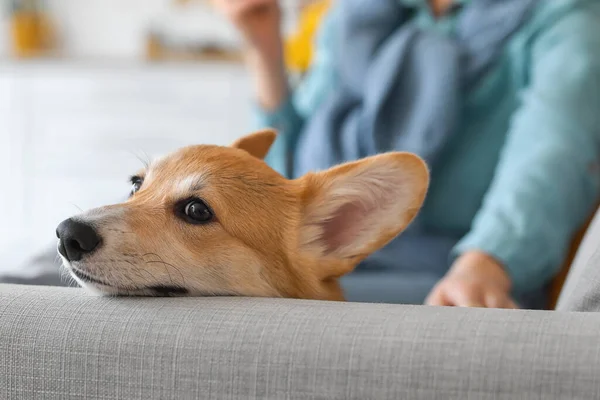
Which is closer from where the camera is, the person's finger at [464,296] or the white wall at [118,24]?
the person's finger at [464,296]

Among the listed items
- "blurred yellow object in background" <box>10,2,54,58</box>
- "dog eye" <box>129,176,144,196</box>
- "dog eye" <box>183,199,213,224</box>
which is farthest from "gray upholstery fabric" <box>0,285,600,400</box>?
"blurred yellow object in background" <box>10,2,54,58</box>

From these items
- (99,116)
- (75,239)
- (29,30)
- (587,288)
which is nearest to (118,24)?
(29,30)

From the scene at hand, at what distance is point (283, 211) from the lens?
1012 mm

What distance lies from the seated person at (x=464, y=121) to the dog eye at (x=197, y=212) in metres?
0.40

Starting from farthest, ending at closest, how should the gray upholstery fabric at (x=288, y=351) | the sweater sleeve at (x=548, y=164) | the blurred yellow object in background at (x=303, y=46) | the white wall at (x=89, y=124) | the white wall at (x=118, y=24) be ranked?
1. the white wall at (x=118, y=24)
2. the white wall at (x=89, y=124)
3. the blurred yellow object in background at (x=303, y=46)
4. the sweater sleeve at (x=548, y=164)
5. the gray upholstery fabric at (x=288, y=351)

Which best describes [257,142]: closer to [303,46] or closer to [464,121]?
[464,121]

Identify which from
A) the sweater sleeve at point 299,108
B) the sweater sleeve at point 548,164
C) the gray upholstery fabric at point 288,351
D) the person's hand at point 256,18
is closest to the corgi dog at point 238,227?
the gray upholstery fabric at point 288,351

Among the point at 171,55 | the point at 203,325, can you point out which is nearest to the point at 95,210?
the point at 203,325

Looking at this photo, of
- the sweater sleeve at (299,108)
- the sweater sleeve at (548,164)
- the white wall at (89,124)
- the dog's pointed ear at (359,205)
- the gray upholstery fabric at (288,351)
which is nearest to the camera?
the gray upholstery fabric at (288,351)

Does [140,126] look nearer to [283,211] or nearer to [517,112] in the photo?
[517,112]

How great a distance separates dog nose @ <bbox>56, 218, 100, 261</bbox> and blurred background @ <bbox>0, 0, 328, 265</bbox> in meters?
2.95

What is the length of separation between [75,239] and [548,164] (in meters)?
0.89

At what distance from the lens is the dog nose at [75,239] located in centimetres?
84

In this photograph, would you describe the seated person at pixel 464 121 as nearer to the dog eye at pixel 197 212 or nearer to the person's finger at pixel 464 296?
the person's finger at pixel 464 296
